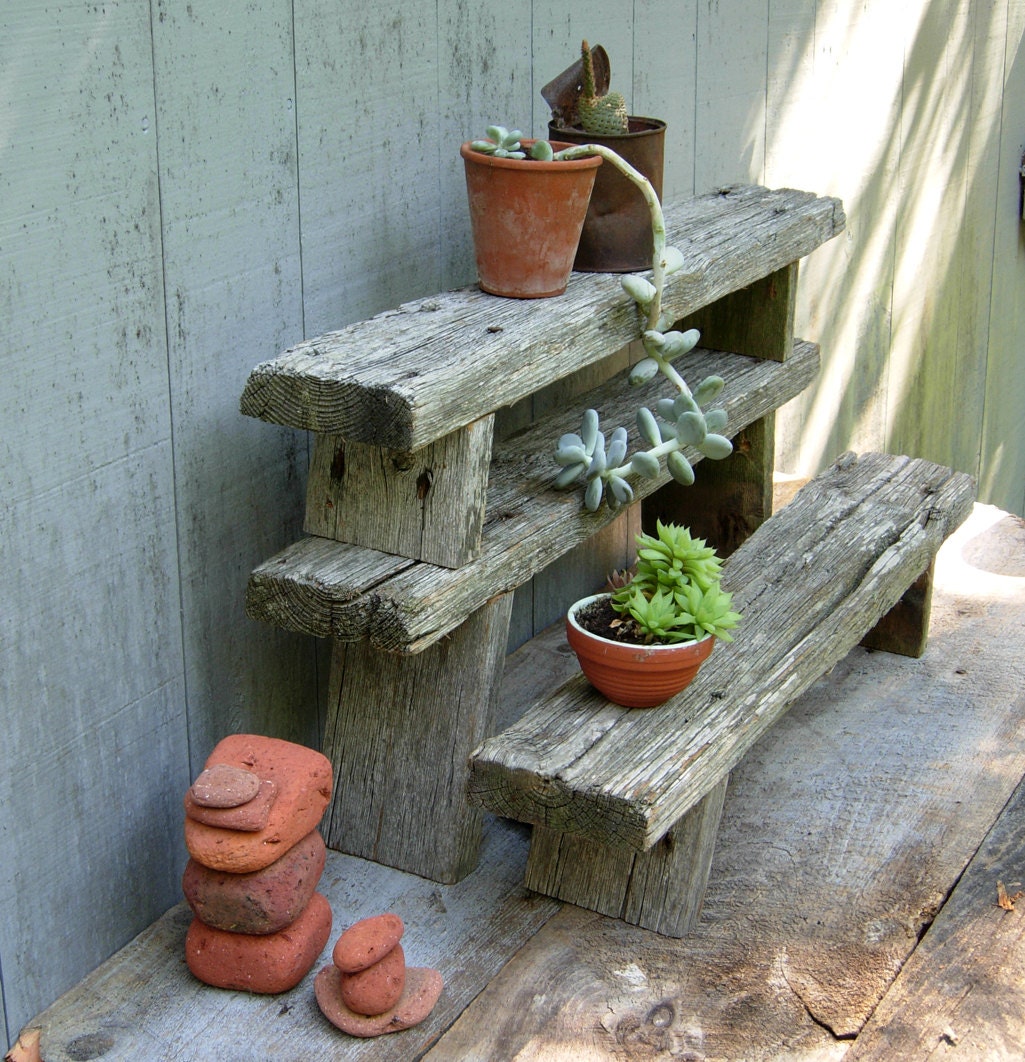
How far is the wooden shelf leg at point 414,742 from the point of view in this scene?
1992 mm

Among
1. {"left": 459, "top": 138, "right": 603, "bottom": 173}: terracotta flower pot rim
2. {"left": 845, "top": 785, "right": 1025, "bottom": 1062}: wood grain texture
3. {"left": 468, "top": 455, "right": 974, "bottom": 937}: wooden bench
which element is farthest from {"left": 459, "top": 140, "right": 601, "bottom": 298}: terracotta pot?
{"left": 845, "top": 785, "right": 1025, "bottom": 1062}: wood grain texture

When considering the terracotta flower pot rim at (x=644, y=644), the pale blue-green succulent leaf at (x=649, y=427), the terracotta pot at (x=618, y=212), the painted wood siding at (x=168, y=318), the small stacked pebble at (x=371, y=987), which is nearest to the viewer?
the painted wood siding at (x=168, y=318)

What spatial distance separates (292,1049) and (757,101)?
2229mm

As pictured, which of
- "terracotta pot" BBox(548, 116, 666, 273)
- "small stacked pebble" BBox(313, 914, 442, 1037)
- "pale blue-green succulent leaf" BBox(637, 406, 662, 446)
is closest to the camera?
"small stacked pebble" BBox(313, 914, 442, 1037)

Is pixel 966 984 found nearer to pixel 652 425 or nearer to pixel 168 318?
pixel 652 425

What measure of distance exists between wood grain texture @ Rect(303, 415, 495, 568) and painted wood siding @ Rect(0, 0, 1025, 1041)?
0.15 m

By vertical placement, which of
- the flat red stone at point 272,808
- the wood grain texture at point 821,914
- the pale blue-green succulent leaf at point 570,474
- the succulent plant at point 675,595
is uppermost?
the pale blue-green succulent leaf at point 570,474

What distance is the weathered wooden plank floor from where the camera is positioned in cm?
177

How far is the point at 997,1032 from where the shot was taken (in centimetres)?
181

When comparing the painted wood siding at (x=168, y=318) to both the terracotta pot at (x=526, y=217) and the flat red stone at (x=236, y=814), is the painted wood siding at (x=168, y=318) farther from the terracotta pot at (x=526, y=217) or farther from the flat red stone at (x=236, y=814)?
the flat red stone at (x=236, y=814)

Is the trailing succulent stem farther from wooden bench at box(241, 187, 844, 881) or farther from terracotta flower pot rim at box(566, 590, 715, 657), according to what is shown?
terracotta flower pot rim at box(566, 590, 715, 657)

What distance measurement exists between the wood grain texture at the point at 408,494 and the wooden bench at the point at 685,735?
11.2 inches

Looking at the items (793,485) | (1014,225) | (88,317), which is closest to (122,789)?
(88,317)

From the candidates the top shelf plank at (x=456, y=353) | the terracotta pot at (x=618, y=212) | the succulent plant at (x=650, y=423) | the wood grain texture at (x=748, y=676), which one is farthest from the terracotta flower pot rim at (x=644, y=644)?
the terracotta pot at (x=618, y=212)
